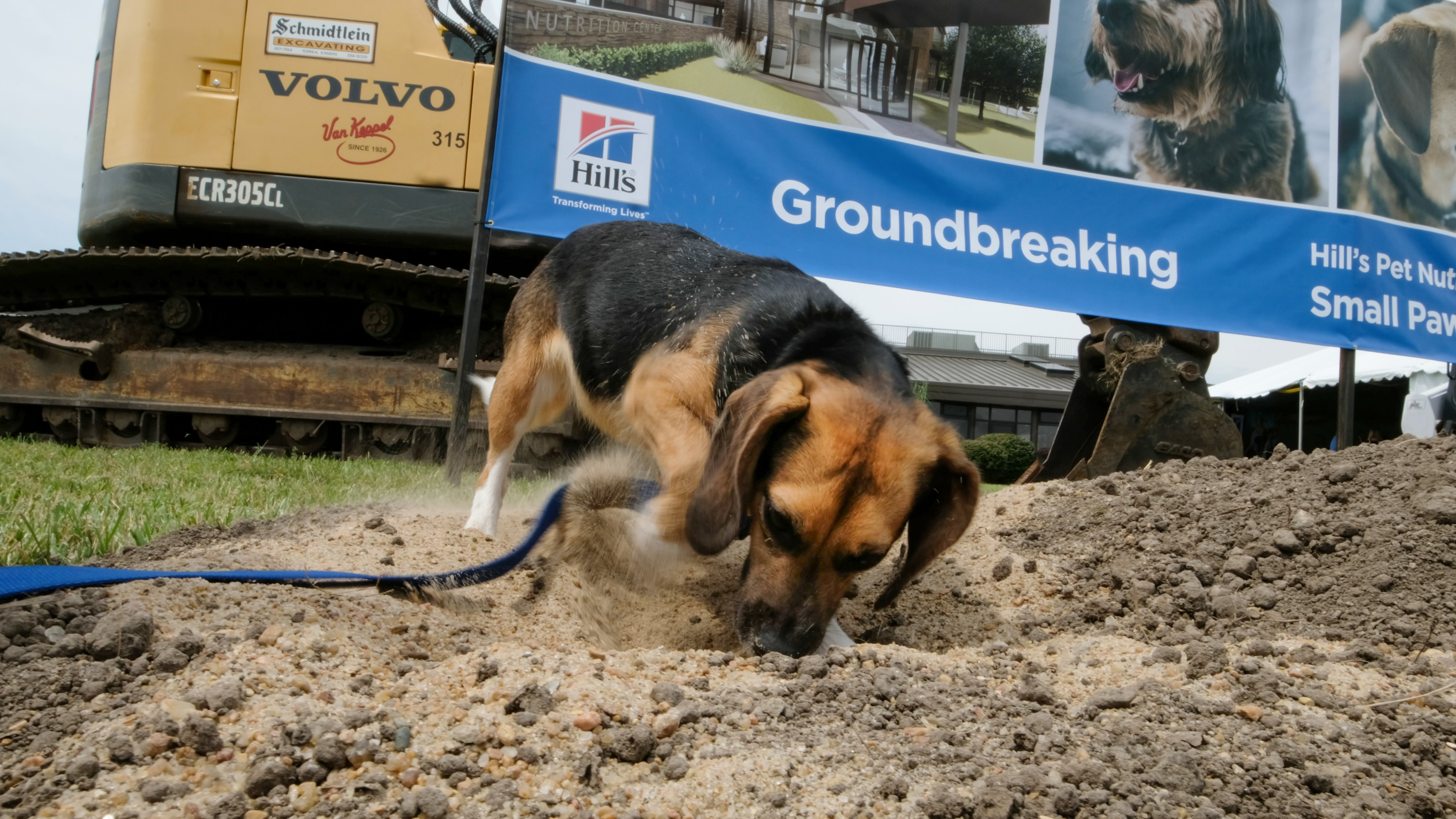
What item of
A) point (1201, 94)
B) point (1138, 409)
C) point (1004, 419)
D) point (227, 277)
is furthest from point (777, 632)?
point (1004, 419)

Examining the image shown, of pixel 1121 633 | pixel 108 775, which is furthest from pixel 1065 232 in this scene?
pixel 108 775

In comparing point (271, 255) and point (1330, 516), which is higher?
point (271, 255)

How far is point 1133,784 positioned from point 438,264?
24.6ft

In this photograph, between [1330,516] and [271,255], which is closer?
[1330,516]

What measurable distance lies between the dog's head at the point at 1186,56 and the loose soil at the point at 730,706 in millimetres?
4174

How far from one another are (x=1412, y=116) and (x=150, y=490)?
852 centimetres

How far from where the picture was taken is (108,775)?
51.0 inches

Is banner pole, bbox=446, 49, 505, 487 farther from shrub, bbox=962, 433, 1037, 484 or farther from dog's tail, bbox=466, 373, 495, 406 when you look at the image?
shrub, bbox=962, 433, 1037, 484

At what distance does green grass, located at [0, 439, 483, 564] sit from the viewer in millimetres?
3076

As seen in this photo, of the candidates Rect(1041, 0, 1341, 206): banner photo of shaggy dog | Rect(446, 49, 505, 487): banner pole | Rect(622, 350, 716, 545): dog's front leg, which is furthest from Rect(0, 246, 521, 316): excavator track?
Rect(1041, 0, 1341, 206): banner photo of shaggy dog

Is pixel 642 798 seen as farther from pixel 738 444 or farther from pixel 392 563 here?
pixel 392 563

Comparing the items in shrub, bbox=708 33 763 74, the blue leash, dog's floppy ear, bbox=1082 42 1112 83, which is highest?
dog's floppy ear, bbox=1082 42 1112 83

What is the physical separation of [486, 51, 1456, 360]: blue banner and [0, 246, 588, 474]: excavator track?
7.57 feet

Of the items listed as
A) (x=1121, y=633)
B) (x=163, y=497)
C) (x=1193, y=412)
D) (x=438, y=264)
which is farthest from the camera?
(x=438, y=264)
